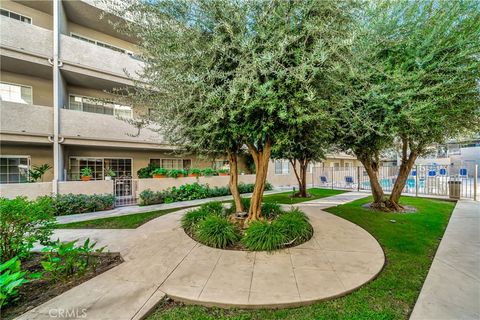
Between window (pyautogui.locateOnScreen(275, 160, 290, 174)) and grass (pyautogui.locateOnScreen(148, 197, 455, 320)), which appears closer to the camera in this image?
grass (pyautogui.locateOnScreen(148, 197, 455, 320))

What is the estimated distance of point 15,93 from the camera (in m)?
9.60

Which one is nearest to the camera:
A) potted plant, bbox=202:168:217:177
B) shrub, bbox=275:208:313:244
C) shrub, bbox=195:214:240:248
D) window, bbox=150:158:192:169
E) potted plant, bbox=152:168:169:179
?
shrub, bbox=195:214:240:248

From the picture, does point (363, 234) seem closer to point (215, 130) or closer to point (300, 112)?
point (300, 112)

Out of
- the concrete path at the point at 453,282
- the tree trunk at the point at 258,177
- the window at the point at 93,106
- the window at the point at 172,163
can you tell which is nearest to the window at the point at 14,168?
the window at the point at 93,106

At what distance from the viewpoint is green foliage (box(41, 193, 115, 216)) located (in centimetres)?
831

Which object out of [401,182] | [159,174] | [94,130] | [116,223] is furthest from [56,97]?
[401,182]

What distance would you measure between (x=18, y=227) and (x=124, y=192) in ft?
23.0

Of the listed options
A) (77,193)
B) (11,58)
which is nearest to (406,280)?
(77,193)

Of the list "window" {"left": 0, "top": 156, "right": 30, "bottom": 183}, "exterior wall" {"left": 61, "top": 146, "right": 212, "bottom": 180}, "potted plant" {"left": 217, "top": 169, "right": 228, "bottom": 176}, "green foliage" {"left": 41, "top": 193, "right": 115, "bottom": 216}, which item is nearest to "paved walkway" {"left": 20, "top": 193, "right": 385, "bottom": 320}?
"green foliage" {"left": 41, "top": 193, "right": 115, "bottom": 216}

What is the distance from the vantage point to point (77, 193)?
9.04 meters

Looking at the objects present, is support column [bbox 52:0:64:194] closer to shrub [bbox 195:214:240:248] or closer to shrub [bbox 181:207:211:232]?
shrub [bbox 181:207:211:232]

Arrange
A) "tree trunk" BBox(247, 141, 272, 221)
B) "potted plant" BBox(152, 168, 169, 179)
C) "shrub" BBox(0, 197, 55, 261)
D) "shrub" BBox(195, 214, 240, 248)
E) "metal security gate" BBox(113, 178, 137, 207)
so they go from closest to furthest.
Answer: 1. "shrub" BBox(0, 197, 55, 261)
2. "shrub" BBox(195, 214, 240, 248)
3. "tree trunk" BBox(247, 141, 272, 221)
4. "metal security gate" BBox(113, 178, 137, 207)
5. "potted plant" BBox(152, 168, 169, 179)

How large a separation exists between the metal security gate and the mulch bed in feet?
19.5

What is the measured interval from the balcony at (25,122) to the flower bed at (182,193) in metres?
4.84
